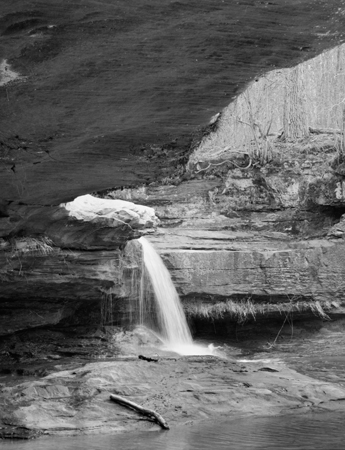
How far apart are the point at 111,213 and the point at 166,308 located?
10.2ft

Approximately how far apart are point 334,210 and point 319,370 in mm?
4567

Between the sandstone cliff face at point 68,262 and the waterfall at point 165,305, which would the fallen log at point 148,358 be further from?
the waterfall at point 165,305

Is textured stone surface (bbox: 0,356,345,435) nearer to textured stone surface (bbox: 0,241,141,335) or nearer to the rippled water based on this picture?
the rippled water

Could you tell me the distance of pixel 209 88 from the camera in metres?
4.67

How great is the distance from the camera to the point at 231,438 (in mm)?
7316

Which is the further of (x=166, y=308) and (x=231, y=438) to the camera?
(x=166, y=308)

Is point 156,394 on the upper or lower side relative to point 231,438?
lower

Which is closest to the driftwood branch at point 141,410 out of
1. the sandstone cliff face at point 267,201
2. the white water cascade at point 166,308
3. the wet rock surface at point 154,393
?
the wet rock surface at point 154,393

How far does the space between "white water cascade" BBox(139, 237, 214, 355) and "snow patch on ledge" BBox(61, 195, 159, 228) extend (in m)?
2.21

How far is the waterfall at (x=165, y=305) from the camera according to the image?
12.3 m

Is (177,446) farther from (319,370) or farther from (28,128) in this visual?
(319,370)

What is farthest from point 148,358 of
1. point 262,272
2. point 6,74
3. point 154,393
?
point 6,74

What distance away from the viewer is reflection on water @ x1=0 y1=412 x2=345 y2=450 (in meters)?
6.84

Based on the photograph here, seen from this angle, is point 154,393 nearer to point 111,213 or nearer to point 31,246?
point 111,213
